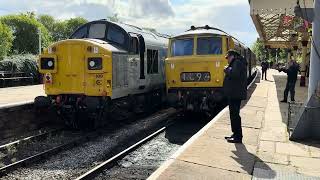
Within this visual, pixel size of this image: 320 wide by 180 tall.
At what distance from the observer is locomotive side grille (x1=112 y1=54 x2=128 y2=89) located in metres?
12.0

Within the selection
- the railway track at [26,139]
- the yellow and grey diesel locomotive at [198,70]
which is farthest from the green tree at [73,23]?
the railway track at [26,139]

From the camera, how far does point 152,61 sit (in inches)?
603

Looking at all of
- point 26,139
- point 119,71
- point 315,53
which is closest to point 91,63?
point 119,71

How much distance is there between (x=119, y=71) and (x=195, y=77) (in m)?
2.85

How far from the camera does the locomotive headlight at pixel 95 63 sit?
38.6 ft

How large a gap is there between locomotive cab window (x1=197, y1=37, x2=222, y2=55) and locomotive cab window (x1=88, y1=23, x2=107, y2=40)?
3015mm

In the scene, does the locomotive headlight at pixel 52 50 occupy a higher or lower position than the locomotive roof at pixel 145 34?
lower

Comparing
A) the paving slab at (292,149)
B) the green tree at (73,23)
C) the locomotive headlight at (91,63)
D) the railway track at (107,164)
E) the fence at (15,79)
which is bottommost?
the railway track at (107,164)

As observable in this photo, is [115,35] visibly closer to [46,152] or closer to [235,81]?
[46,152]

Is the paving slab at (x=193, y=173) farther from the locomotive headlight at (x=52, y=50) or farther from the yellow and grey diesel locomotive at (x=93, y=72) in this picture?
the locomotive headlight at (x=52, y=50)

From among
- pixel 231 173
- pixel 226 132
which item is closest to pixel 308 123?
pixel 226 132

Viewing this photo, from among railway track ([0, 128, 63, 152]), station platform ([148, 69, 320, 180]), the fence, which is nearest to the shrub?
the fence

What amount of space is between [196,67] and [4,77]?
1781 cm

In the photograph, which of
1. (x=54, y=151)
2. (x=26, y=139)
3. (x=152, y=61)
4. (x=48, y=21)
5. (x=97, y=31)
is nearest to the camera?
(x=54, y=151)
